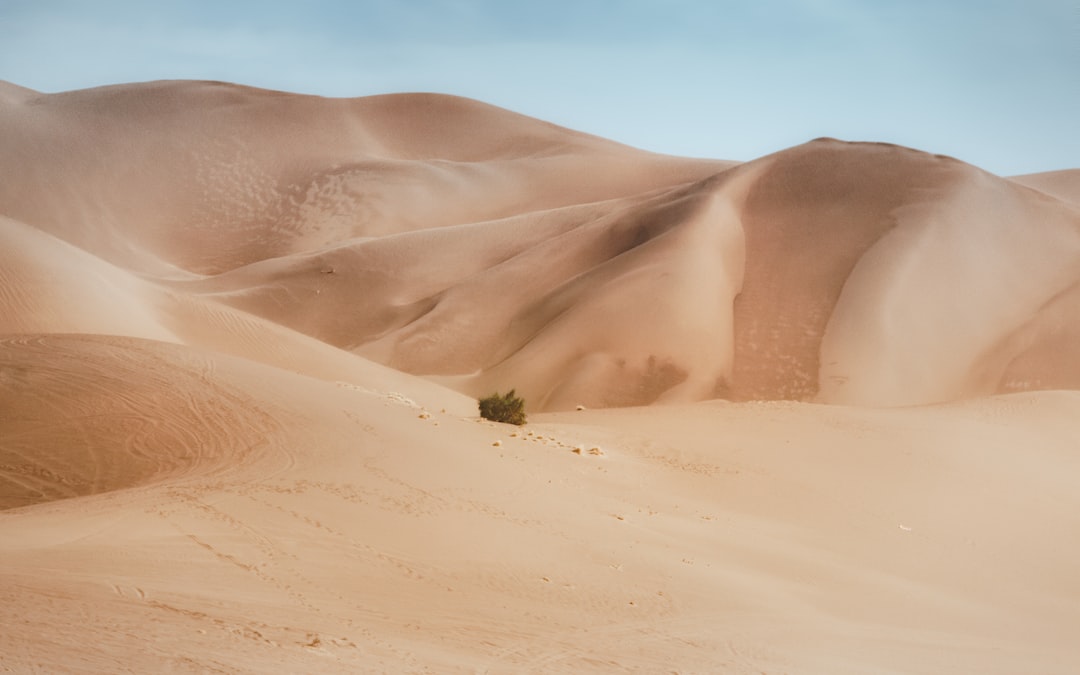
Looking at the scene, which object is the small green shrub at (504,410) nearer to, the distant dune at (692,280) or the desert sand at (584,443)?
the desert sand at (584,443)

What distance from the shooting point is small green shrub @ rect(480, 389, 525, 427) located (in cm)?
1792

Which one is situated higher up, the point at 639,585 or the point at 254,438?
the point at 254,438

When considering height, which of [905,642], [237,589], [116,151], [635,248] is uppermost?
[116,151]

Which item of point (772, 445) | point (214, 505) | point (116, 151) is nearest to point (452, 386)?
point (772, 445)

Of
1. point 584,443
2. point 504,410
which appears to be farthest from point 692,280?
point 584,443

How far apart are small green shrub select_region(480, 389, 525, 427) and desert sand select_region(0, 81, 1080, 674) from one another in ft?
1.86

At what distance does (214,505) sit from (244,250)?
187 ft

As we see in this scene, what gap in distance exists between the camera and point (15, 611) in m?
5.86

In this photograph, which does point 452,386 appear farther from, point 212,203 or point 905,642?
point 212,203

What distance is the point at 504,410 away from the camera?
59.4 ft

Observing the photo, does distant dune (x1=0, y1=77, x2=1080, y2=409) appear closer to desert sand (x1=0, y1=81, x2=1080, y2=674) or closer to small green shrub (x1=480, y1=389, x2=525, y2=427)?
desert sand (x1=0, y1=81, x2=1080, y2=674)

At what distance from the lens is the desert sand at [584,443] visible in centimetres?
764

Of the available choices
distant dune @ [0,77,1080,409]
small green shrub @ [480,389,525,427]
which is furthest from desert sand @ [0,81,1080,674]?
small green shrub @ [480,389,525,427]

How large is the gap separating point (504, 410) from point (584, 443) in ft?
6.86
